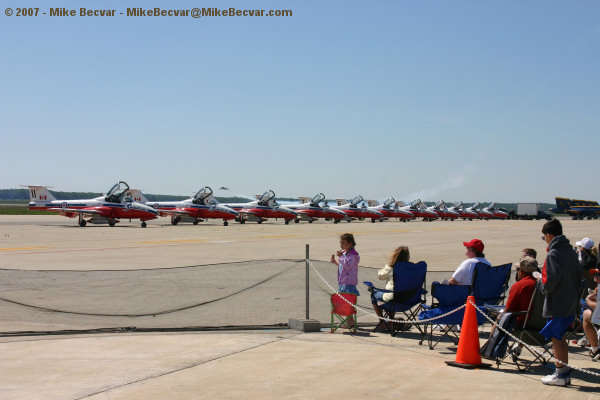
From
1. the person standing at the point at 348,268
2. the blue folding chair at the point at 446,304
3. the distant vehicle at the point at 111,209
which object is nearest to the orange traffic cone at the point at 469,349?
the blue folding chair at the point at 446,304

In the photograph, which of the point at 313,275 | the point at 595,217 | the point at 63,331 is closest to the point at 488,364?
the point at 313,275

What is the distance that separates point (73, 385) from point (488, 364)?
447 centimetres

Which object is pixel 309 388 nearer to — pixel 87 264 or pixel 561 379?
pixel 561 379

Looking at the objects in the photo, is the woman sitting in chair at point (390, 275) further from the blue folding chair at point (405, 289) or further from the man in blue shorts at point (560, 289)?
the man in blue shorts at point (560, 289)

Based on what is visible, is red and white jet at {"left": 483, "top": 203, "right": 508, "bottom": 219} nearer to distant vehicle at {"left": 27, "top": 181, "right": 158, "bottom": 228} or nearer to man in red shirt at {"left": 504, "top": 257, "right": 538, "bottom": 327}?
distant vehicle at {"left": 27, "top": 181, "right": 158, "bottom": 228}

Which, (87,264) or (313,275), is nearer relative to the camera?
(313,275)

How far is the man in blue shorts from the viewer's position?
591 centimetres

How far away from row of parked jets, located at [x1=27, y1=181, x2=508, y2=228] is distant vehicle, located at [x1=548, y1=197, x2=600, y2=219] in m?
32.3

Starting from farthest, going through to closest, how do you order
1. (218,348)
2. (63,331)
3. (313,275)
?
1. (313,275)
2. (63,331)
3. (218,348)

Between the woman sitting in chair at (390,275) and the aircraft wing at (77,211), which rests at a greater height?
the aircraft wing at (77,211)

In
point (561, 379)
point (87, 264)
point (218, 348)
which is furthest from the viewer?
point (87, 264)

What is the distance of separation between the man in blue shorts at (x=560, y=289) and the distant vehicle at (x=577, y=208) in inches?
4156

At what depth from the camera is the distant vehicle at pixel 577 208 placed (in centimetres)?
10200

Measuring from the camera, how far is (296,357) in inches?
262
